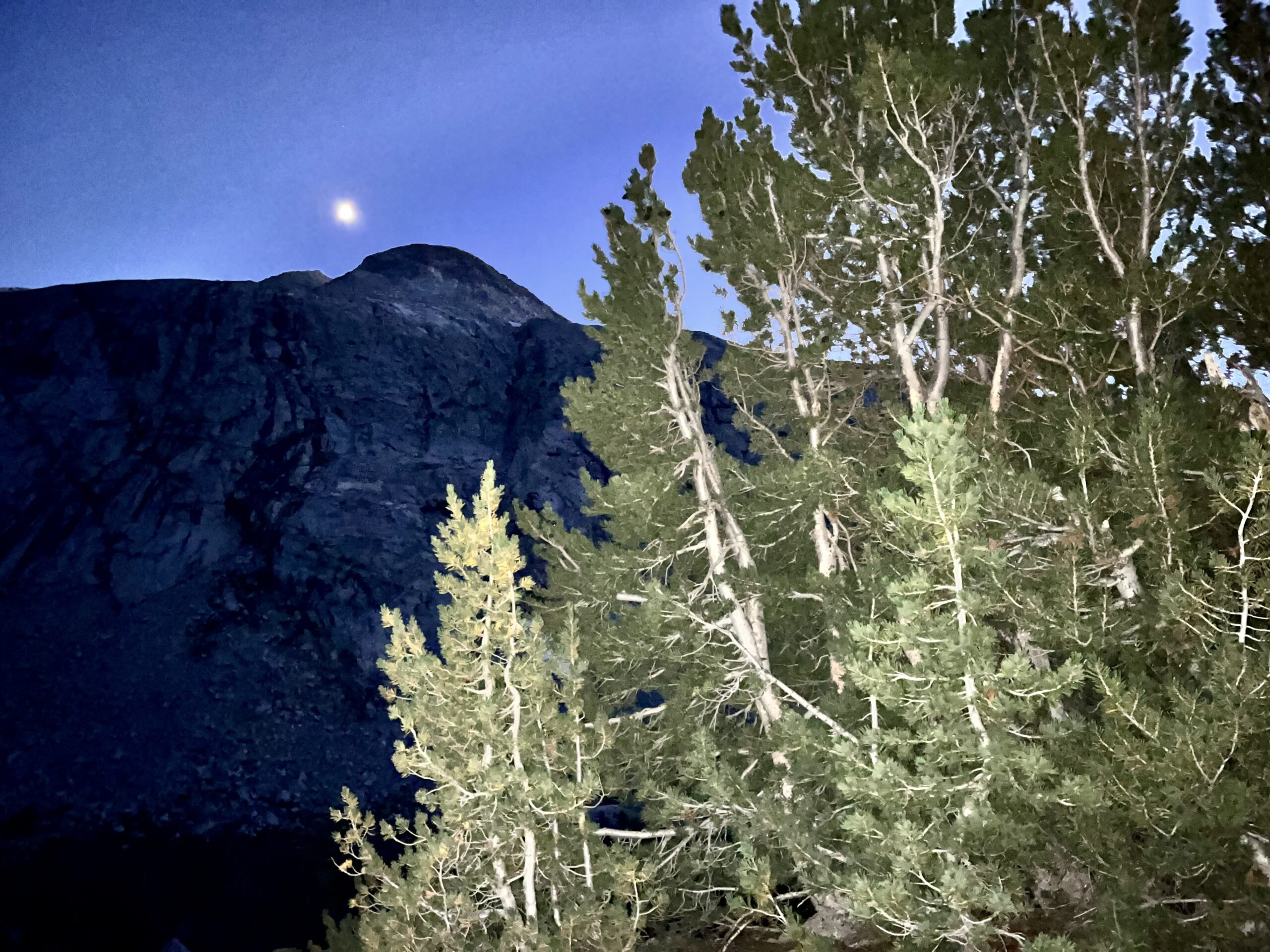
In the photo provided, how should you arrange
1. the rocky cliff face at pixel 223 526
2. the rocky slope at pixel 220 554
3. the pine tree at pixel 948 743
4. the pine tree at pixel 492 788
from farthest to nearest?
the rocky cliff face at pixel 223 526
the rocky slope at pixel 220 554
the pine tree at pixel 492 788
the pine tree at pixel 948 743

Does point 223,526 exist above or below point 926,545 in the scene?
above

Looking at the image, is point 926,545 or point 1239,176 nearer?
point 926,545

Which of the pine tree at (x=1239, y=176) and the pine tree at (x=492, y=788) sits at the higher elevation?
the pine tree at (x=1239, y=176)

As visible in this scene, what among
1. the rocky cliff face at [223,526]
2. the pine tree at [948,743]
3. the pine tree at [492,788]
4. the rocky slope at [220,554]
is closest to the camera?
the pine tree at [948,743]

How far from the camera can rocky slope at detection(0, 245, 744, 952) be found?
80.2 ft

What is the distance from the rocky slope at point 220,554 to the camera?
2444 cm

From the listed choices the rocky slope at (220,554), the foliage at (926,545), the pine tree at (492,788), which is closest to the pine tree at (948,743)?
the foliage at (926,545)

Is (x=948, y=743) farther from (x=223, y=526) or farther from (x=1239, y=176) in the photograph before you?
(x=223, y=526)

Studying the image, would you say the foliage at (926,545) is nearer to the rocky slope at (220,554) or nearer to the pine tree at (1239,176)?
the pine tree at (1239,176)

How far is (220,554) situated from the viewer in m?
39.8

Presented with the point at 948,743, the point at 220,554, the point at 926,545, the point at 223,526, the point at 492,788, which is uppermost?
the point at 223,526

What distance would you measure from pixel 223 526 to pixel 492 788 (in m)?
41.3

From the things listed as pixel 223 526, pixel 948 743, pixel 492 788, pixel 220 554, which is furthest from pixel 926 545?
pixel 223 526

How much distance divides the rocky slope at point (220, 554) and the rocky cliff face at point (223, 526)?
0.14 m
